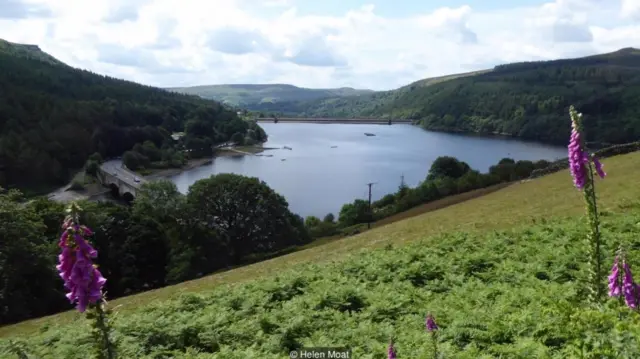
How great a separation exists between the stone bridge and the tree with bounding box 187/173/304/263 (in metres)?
57.0

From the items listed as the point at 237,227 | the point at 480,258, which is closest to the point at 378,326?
the point at 480,258

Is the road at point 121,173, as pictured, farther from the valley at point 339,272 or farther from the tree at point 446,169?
the tree at point 446,169

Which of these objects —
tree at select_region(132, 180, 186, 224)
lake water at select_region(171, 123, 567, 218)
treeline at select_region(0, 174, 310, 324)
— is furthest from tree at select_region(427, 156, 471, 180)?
tree at select_region(132, 180, 186, 224)

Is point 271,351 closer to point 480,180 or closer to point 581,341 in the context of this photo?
point 581,341

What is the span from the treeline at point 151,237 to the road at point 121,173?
5825 centimetres

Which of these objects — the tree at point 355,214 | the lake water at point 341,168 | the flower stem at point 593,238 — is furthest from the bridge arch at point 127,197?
the flower stem at point 593,238

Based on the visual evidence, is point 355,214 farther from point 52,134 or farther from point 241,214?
point 52,134

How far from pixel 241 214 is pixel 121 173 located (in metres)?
86.4

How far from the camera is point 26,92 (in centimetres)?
16438

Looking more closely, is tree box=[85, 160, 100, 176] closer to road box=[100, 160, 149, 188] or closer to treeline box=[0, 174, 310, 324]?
road box=[100, 160, 149, 188]

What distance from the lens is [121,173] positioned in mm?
137625

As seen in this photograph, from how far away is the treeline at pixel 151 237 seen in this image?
120ft

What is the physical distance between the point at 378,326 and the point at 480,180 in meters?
71.8

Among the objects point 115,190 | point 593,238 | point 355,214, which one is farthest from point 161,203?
point 115,190
